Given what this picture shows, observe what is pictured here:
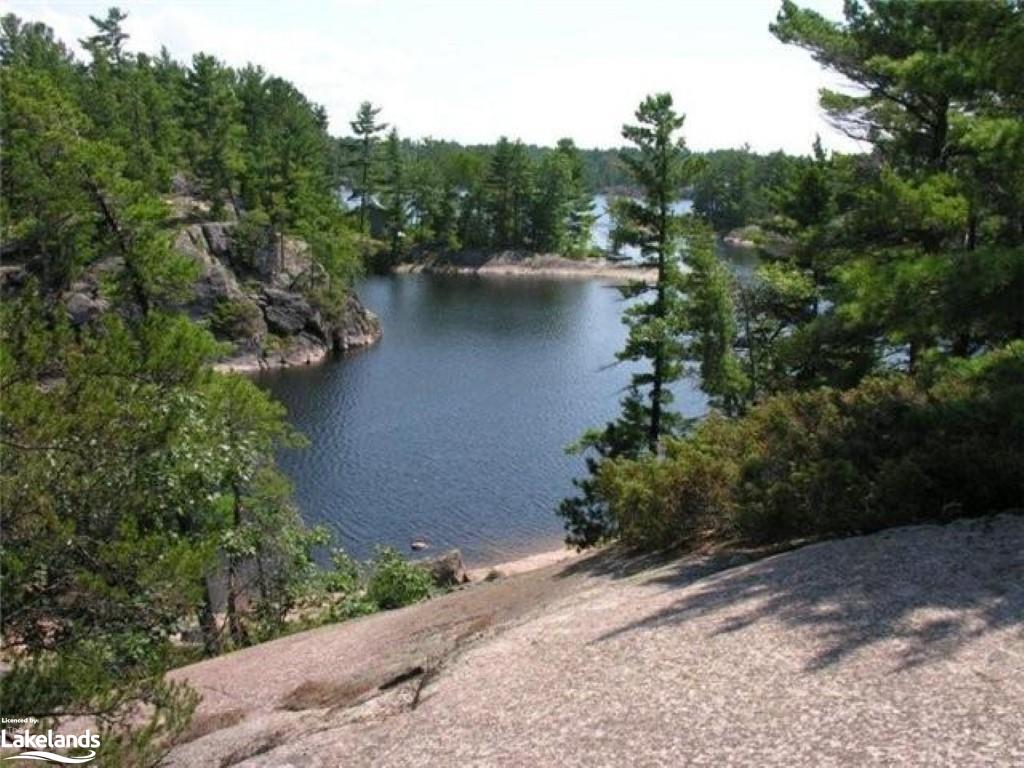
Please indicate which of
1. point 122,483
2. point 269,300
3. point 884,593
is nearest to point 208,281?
point 269,300

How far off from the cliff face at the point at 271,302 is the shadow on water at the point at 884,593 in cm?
4541

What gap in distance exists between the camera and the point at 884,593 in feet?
31.9

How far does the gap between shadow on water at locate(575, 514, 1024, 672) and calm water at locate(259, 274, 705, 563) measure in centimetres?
1888

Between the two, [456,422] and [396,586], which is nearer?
[396,586]

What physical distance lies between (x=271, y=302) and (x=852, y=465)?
50703mm

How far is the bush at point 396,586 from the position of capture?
20.4 meters

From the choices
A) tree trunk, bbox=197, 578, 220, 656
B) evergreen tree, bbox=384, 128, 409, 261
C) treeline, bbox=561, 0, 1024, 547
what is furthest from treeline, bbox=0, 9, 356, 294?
treeline, bbox=561, 0, 1024, 547

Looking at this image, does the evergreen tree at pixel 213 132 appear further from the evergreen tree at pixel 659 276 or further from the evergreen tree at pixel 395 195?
the evergreen tree at pixel 659 276

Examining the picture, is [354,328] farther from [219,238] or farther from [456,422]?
[456,422]

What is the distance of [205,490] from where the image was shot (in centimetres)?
1727

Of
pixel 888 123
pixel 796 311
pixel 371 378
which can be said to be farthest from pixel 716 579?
pixel 371 378

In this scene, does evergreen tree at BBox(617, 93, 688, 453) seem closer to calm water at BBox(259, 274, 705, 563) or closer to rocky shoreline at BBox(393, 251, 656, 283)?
calm water at BBox(259, 274, 705, 563)

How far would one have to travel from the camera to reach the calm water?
33.5 m

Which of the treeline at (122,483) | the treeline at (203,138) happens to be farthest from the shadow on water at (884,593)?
the treeline at (203,138)
